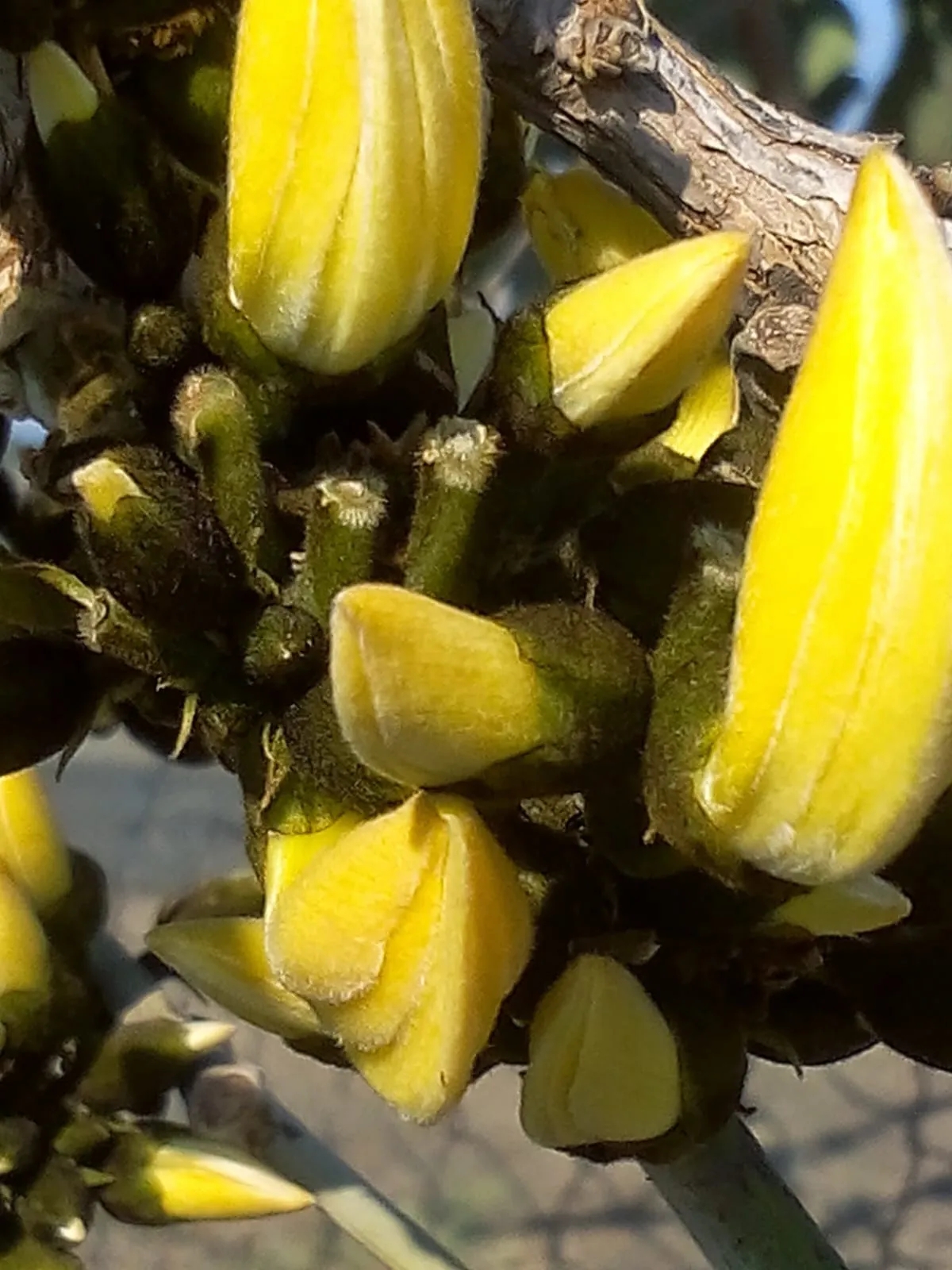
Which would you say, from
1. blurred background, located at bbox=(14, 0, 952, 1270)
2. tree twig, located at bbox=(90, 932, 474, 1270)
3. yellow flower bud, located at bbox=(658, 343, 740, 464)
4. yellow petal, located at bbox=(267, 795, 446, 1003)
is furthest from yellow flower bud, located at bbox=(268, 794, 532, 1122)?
blurred background, located at bbox=(14, 0, 952, 1270)

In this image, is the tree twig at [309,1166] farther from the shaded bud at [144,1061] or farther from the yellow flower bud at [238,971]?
the yellow flower bud at [238,971]

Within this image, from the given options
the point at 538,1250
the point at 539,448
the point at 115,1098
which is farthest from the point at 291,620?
the point at 538,1250

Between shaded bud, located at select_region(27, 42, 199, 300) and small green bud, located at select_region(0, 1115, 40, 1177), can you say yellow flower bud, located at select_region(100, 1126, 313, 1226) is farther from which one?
shaded bud, located at select_region(27, 42, 199, 300)

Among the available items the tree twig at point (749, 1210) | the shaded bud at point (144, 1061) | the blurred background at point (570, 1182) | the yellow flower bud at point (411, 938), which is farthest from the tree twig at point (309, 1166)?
the blurred background at point (570, 1182)

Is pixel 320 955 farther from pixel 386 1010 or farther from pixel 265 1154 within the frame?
pixel 265 1154

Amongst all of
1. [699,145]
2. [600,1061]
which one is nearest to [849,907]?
[600,1061]
